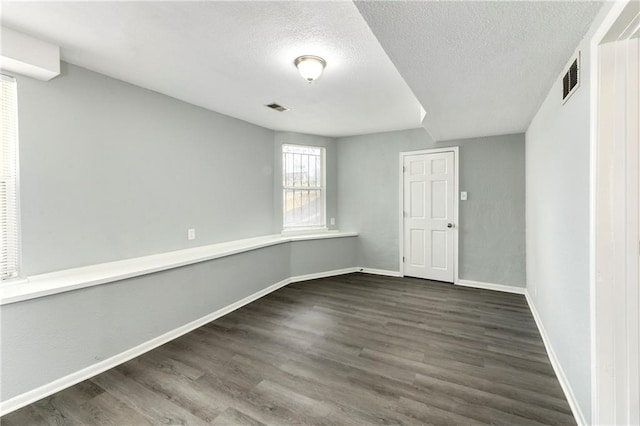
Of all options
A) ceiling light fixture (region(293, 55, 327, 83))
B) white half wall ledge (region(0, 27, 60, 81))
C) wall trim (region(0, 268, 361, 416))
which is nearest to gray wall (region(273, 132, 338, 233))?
wall trim (region(0, 268, 361, 416))

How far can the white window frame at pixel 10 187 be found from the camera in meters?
2.03

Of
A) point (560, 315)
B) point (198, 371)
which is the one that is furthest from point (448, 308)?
point (198, 371)

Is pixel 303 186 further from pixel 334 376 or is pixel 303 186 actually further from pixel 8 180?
pixel 8 180

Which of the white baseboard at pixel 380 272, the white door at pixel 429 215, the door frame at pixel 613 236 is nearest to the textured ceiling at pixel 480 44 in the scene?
the door frame at pixel 613 236

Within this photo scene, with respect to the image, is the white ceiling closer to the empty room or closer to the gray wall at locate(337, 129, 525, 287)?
the empty room

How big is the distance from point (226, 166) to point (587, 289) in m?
3.68

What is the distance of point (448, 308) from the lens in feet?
11.2

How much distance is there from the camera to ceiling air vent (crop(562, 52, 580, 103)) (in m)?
1.61

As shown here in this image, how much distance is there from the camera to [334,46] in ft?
6.68

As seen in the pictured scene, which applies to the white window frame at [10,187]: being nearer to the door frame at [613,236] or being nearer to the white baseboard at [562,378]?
the door frame at [613,236]

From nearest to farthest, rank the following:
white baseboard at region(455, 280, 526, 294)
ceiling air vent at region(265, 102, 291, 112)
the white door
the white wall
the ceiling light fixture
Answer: the white wall
the ceiling light fixture
ceiling air vent at region(265, 102, 291, 112)
white baseboard at region(455, 280, 526, 294)
the white door

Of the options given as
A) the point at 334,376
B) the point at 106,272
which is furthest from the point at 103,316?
the point at 334,376

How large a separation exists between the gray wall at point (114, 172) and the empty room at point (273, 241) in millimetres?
17

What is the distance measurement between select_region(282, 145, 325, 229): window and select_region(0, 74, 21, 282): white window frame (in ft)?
10.2
